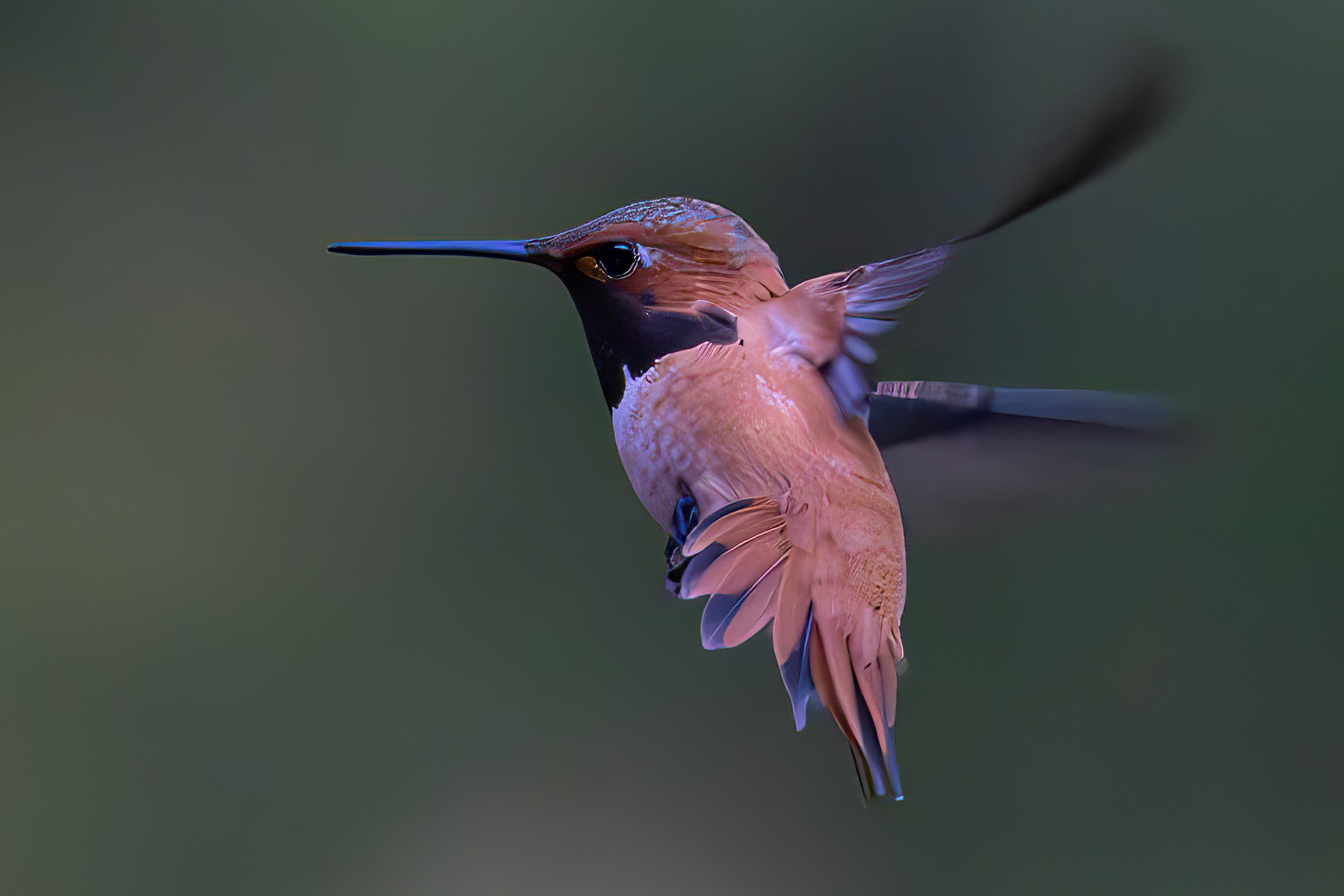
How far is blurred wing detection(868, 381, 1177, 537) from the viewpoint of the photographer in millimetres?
416

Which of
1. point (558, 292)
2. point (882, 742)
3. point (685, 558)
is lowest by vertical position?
point (882, 742)

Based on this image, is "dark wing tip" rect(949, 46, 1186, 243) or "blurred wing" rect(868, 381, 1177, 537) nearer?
"dark wing tip" rect(949, 46, 1186, 243)

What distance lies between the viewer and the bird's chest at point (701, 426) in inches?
14.0

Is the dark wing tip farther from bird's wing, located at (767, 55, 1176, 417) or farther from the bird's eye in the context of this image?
the bird's eye

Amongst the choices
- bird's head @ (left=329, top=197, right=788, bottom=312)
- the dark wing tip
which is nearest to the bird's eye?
bird's head @ (left=329, top=197, right=788, bottom=312)

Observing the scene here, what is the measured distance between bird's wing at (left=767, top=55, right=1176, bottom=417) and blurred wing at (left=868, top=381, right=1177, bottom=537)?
52mm

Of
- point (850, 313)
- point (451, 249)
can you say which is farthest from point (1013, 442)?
point (451, 249)

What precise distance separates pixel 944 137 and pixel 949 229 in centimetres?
12

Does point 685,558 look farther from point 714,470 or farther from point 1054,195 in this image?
point 1054,195

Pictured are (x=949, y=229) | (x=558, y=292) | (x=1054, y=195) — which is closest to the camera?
(x=1054, y=195)

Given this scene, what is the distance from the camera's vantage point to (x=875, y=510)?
41cm

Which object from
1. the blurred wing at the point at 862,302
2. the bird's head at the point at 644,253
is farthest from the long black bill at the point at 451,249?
the blurred wing at the point at 862,302

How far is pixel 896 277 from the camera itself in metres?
0.36

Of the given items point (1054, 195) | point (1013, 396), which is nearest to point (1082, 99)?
point (1054, 195)
